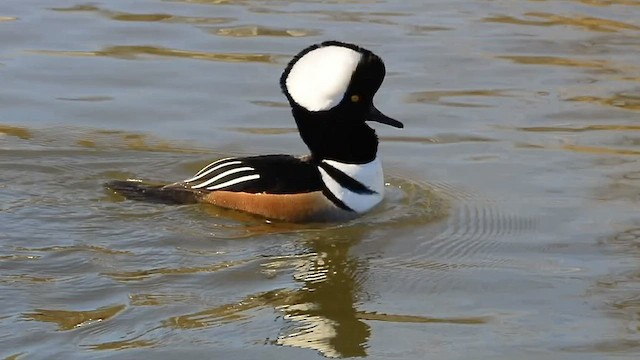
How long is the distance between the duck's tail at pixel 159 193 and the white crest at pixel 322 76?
86 centimetres

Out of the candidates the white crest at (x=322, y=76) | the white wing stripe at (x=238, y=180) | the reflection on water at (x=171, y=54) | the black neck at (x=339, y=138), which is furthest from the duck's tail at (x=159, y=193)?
the reflection on water at (x=171, y=54)

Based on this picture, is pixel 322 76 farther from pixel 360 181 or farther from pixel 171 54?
pixel 171 54

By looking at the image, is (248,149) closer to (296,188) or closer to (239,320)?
(296,188)

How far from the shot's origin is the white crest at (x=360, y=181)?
322 inches

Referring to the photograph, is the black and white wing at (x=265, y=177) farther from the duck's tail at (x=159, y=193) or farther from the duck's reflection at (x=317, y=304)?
the duck's reflection at (x=317, y=304)

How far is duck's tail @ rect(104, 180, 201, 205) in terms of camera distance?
823cm

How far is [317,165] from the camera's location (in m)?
8.30

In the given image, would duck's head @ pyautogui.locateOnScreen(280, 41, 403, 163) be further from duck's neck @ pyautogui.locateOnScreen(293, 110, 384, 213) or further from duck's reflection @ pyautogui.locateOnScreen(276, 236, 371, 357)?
duck's reflection @ pyautogui.locateOnScreen(276, 236, 371, 357)

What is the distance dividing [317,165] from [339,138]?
212 mm

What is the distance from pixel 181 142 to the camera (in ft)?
31.5

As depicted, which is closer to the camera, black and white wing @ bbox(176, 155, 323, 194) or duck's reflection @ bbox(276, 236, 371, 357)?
duck's reflection @ bbox(276, 236, 371, 357)

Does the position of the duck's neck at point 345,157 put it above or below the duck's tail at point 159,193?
above

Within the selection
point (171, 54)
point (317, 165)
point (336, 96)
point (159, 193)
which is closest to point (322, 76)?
point (336, 96)

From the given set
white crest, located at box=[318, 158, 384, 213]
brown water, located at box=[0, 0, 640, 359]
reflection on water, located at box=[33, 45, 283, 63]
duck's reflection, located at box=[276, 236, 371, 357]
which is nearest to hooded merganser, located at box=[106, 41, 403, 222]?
white crest, located at box=[318, 158, 384, 213]
